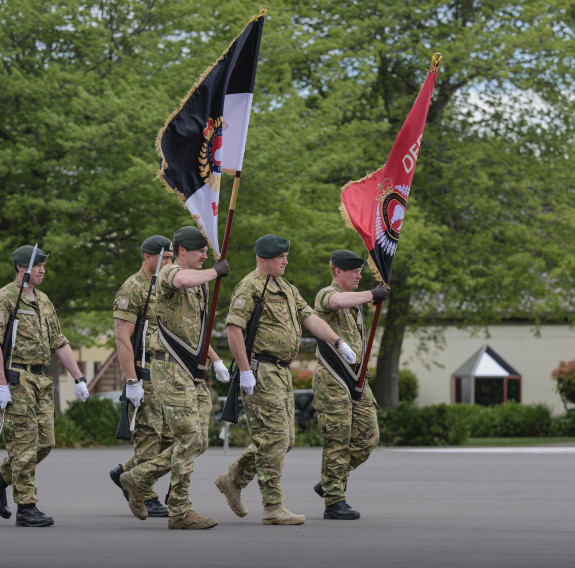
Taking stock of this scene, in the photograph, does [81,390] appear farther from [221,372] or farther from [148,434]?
[221,372]

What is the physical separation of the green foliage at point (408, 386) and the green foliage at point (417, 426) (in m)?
16.3

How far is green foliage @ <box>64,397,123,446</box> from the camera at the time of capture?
2727 cm

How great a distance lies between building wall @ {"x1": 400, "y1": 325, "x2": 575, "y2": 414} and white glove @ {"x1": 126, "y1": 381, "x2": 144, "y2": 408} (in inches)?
1382

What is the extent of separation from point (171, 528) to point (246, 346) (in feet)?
4.79

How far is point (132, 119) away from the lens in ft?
84.4

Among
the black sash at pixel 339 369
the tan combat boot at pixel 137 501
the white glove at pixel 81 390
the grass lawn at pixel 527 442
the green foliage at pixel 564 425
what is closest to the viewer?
the tan combat boot at pixel 137 501

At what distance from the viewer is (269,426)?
10.2 m

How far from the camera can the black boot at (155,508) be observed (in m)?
11.0

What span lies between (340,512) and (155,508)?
151cm

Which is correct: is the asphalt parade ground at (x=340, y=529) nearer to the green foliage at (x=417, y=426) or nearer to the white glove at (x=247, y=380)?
the white glove at (x=247, y=380)

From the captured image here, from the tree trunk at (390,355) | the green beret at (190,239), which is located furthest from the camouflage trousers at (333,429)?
the tree trunk at (390,355)

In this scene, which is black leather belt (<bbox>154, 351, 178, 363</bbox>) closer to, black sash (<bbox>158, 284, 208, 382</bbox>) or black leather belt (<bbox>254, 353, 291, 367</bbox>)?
black sash (<bbox>158, 284, 208, 382</bbox>)

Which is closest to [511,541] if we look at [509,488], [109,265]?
[509,488]

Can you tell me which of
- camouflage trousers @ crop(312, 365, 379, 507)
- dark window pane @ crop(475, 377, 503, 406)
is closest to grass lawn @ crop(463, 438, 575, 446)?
dark window pane @ crop(475, 377, 503, 406)
